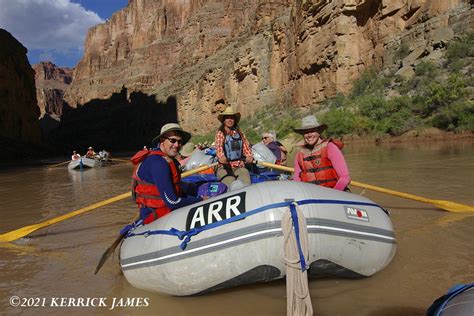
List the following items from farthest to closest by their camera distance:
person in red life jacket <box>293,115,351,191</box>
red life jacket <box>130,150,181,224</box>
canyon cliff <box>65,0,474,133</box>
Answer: canyon cliff <box>65,0,474,133</box>
person in red life jacket <box>293,115,351,191</box>
red life jacket <box>130,150,181,224</box>

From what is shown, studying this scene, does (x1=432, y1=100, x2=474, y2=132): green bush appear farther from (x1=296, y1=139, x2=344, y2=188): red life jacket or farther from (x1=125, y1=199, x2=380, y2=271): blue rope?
(x1=125, y1=199, x2=380, y2=271): blue rope

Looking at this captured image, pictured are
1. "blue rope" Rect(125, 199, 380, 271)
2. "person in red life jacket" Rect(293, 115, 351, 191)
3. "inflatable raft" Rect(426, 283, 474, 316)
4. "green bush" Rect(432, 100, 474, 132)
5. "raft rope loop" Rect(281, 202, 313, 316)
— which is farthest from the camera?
"green bush" Rect(432, 100, 474, 132)

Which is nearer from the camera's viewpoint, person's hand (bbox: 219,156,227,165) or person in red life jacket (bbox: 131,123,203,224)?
person in red life jacket (bbox: 131,123,203,224)

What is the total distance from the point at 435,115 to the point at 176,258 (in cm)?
1715

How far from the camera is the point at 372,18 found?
24.8 meters

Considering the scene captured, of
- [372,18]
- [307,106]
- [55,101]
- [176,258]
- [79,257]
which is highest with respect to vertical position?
[55,101]

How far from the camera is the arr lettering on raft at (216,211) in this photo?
2.85 meters

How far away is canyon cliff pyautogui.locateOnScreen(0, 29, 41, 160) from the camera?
39812 mm

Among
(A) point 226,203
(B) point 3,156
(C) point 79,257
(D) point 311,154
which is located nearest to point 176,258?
(A) point 226,203

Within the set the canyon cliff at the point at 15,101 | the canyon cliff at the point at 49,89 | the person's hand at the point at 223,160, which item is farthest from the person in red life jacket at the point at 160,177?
the canyon cliff at the point at 49,89

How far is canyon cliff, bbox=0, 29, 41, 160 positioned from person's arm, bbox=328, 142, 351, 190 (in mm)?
37648

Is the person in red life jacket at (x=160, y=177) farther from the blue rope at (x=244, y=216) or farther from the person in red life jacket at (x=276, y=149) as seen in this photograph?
the person in red life jacket at (x=276, y=149)

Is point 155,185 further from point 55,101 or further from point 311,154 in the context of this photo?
point 55,101

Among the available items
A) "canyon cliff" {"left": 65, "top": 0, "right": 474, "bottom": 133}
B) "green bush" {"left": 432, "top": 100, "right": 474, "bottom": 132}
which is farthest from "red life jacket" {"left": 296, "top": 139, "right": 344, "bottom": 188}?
"canyon cliff" {"left": 65, "top": 0, "right": 474, "bottom": 133}
